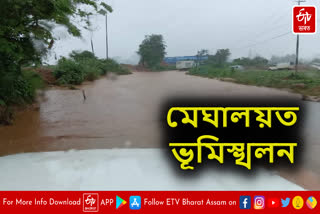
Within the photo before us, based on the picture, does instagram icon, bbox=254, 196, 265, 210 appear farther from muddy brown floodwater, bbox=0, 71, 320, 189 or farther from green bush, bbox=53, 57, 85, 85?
green bush, bbox=53, 57, 85, 85

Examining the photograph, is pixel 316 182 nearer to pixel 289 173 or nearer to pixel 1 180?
pixel 289 173

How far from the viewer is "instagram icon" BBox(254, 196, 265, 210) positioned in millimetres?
2183

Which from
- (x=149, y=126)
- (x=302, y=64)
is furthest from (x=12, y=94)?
(x=302, y=64)

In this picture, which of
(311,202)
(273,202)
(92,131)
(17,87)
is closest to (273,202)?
(273,202)

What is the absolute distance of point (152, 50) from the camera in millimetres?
31500

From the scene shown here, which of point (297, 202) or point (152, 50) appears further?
point (152, 50)

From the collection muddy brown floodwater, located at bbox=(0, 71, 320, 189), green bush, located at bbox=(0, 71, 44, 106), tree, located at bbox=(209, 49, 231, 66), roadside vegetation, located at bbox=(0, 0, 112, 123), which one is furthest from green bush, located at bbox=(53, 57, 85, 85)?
tree, located at bbox=(209, 49, 231, 66)

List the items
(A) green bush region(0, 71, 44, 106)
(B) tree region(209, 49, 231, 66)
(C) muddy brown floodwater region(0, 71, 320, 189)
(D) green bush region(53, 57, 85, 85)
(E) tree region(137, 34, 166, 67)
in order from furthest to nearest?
(B) tree region(209, 49, 231, 66)
(E) tree region(137, 34, 166, 67)
(D) green bush region(53, 57, 85, 85)
(A) green bush region(0, 71, 44, 106)
(C) muddy brown floodwater region(0, 71, 320, 189)

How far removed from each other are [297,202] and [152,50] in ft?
99.3

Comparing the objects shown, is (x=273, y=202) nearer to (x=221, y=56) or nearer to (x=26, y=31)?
(x=26, y=31)

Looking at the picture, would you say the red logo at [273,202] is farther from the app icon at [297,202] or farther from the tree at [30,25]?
the tree at [30,25]

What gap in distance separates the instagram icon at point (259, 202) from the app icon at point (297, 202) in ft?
0.77

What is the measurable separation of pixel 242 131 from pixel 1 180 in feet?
9.34

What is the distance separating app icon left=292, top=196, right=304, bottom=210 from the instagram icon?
235mm
